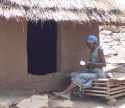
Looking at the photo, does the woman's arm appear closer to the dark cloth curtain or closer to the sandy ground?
the sandy ground

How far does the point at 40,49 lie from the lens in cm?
1181

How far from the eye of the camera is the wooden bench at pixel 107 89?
922cm

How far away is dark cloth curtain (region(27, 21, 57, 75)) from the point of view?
11328 millimetres

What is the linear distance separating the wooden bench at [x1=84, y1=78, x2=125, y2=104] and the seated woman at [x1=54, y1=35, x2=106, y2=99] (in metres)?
0.15

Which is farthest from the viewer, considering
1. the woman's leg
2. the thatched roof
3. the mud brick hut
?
the woman's leg

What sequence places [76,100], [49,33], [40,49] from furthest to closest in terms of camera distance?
[40,49] → [49,33] → [76,100]

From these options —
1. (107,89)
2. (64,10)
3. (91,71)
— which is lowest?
(107,89)

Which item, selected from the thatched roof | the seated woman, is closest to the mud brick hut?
the thatched roof

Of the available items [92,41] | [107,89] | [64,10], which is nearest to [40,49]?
[64,10]

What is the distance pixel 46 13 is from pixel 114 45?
1126 centimetres

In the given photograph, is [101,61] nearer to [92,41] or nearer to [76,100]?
[92,41]

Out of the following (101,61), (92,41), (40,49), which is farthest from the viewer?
(40,49)

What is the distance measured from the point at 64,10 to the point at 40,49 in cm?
277

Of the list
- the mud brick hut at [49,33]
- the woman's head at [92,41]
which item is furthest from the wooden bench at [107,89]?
the mud brick hut at [49,33]
